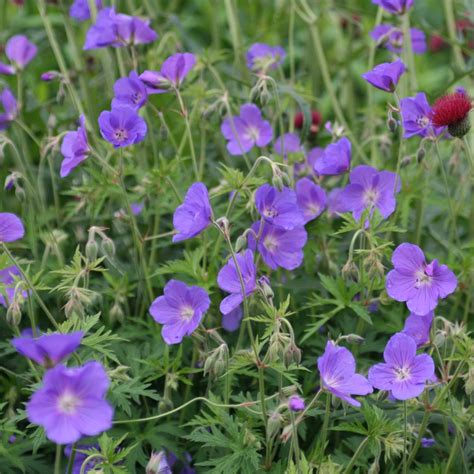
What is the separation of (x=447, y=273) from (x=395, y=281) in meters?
0.10

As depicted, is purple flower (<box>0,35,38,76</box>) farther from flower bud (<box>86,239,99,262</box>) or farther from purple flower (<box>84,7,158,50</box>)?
flower bud (<box>86,239,99,262</box>)

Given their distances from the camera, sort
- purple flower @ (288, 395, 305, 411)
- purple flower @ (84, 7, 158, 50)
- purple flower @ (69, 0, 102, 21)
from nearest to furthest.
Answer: purple flower @ (288, 395, 305, 411) → purple flower @ (84, 7, 158, 50) → purple flower @ (69, 0, 102, 21)

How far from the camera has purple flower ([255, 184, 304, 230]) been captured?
1.74m

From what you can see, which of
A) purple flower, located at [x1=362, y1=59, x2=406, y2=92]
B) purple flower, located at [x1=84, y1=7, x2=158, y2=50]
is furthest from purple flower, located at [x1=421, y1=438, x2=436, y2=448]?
purple flower, located at [x1=84, y1=7, x2=158, y2=50]

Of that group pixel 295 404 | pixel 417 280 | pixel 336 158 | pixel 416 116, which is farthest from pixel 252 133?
pixel 295 404

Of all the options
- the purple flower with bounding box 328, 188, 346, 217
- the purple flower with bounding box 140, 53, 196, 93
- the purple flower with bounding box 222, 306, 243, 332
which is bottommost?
the purple flower with bounding box 222, 306, 243, 332

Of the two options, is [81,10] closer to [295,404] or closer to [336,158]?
[336,158]

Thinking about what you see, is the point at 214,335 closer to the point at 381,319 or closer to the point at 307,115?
the point at 381,319

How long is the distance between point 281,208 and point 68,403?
0.71 metres

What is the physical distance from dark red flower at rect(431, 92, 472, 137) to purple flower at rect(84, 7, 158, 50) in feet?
2.62

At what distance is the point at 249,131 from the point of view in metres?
2.21

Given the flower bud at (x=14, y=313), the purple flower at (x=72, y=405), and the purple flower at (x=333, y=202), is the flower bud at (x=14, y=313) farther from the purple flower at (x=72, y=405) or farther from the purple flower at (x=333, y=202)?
the purple flower at (x=333, y=202)

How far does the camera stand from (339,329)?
2033mm

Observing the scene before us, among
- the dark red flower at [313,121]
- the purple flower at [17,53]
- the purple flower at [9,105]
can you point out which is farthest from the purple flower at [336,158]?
the purple flower at [17,53]
